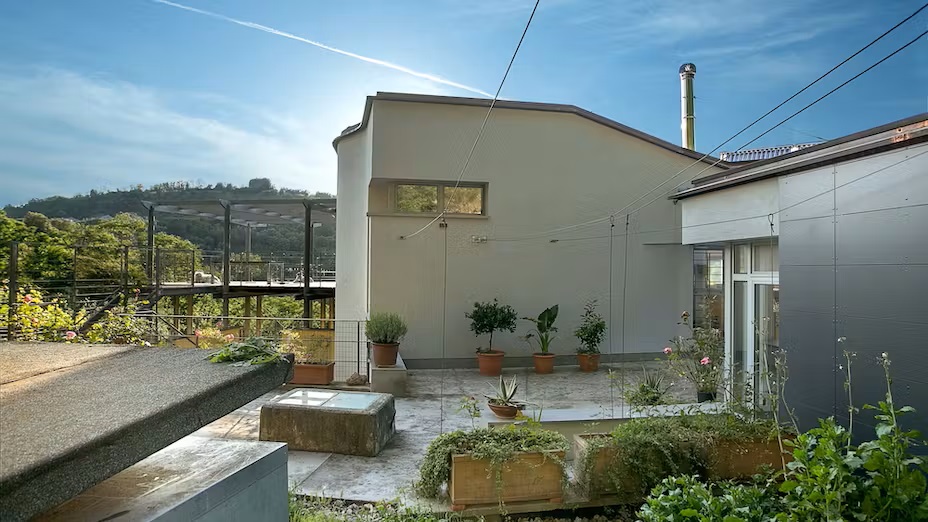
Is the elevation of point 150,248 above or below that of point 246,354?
above

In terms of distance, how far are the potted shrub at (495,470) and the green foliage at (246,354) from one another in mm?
1542

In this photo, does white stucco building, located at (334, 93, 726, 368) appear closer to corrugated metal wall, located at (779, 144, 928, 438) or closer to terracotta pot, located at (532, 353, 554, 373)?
terracotta pot, located at (532, 353, 554, 373)

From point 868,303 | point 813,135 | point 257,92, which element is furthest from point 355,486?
→ point 257,92

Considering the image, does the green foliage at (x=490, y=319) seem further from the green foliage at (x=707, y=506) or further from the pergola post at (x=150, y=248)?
the pergola post at (x=150, y=248)

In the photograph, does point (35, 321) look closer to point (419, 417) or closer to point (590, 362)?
point (419, 417)

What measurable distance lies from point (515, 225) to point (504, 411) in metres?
3.67

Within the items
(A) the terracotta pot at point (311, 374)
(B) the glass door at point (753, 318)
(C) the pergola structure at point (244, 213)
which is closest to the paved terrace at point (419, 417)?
(B) the glass door at point (753, 318)

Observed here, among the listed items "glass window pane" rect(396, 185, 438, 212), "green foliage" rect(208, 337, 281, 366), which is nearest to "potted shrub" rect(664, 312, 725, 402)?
"glass window pane" rect(396, 185, 438, 212)

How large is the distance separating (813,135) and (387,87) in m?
5.27

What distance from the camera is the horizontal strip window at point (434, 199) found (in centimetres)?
718

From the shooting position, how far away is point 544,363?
6988 mm

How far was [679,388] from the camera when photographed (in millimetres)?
4738

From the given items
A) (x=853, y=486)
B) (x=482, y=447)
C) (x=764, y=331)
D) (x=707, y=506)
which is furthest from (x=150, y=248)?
(x=853, y=486)

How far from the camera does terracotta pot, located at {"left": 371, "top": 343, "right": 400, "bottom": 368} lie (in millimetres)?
6199
